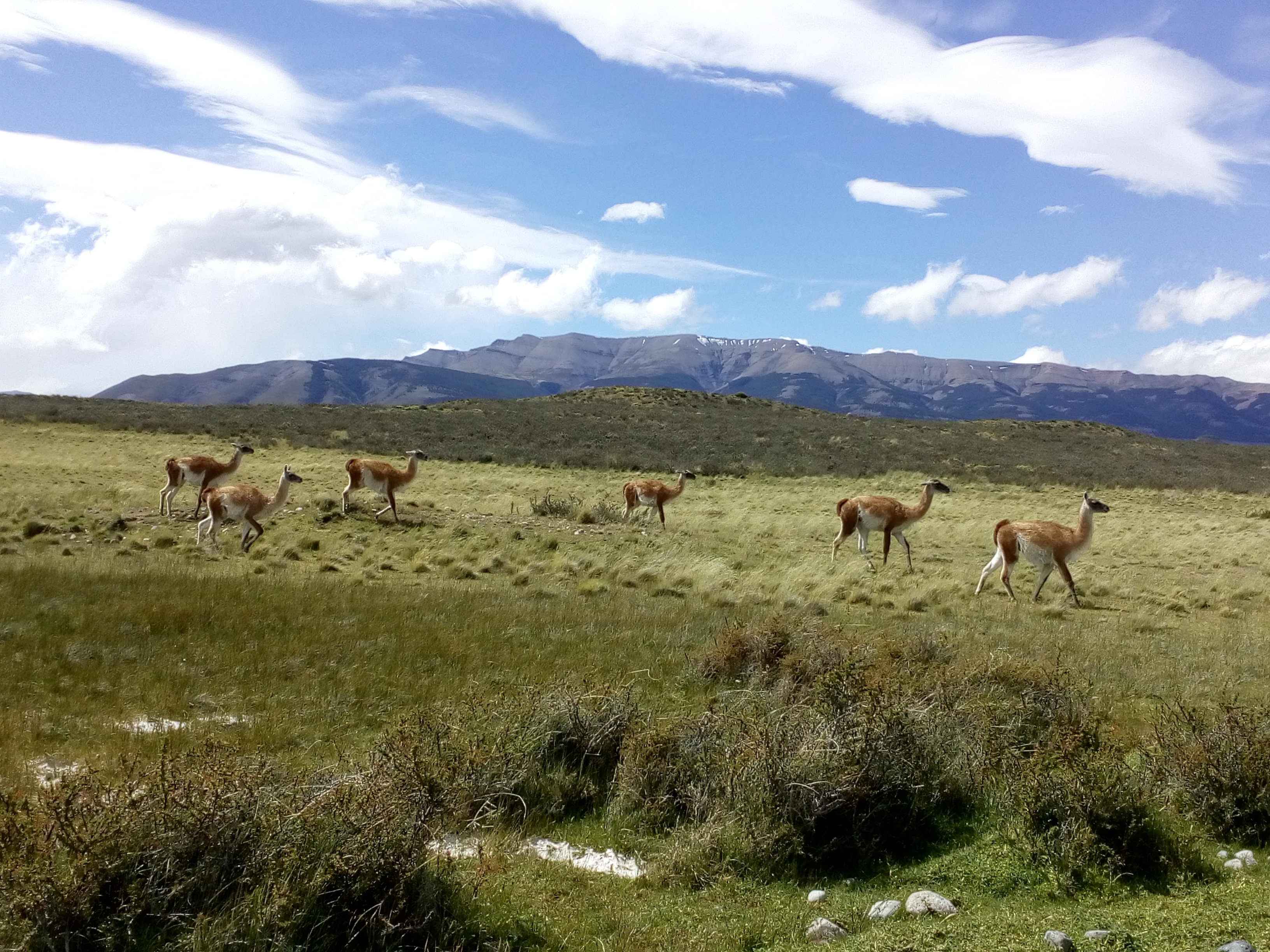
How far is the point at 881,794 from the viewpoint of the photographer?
534 cm

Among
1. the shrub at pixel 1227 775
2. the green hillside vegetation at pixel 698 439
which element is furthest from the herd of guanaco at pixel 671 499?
the green hillside vegetation at pixel 698 439

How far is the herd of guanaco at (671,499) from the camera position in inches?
557

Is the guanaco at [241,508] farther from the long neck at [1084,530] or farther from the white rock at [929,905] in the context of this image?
the long neck at [1084,530]

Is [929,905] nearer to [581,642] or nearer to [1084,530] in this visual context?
[581,642]

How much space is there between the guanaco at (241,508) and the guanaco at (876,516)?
1117 cm

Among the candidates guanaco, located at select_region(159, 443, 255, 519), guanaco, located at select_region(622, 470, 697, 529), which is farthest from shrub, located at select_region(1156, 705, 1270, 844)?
guanaco, located at select_region(159, 443, 255, 519)

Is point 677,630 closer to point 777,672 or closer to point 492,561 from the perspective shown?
point 777,672

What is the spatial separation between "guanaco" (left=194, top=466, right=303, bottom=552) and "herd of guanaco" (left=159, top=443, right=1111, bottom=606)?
15 mm

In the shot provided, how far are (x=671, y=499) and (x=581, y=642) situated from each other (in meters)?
12.7

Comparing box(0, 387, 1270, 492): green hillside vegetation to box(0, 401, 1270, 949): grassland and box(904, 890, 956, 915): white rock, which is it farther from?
box(904, 890, 956, 915): white rock

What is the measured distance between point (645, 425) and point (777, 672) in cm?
4729

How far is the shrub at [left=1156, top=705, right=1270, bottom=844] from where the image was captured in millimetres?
5180

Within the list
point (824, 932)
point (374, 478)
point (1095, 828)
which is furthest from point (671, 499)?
point (824, 932)

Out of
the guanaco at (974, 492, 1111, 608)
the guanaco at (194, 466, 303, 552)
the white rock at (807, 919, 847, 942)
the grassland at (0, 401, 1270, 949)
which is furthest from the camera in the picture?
the guanaco at (194, 466, 303, 552)
